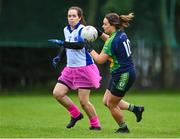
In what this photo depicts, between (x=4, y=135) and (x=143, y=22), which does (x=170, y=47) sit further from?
(x=4, y=135)

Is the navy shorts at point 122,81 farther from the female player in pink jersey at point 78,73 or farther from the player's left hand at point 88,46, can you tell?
the female player in pink jersey at point 78,73

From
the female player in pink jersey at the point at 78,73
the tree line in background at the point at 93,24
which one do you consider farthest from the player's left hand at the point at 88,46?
the tree line in background at the point at 93,24

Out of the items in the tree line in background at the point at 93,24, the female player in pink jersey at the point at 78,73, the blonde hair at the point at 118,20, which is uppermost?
the blonde hair at the point at 118,20

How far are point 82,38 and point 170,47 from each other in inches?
610

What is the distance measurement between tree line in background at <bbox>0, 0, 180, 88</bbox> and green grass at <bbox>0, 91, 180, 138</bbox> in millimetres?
4121

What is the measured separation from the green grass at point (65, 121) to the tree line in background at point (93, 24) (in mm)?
4121

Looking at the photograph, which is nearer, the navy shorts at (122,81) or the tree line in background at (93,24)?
the navy shorts at (122,81)

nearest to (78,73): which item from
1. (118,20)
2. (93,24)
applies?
(118,20)

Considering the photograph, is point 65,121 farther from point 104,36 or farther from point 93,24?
point 93,24

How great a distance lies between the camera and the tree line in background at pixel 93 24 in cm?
2464

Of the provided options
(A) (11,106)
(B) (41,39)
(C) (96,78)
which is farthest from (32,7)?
(C) (96,78)

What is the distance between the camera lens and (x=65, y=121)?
13.8 m

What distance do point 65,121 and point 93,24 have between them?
1141 cm

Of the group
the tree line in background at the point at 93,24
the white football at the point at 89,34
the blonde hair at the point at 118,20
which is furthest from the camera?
the tree line in background at the point at 93,24
